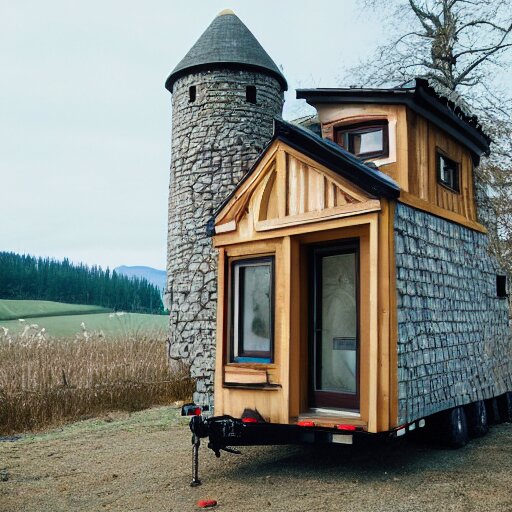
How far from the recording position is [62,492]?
6762 mm

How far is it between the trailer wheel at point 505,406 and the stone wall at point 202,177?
658 centimetres

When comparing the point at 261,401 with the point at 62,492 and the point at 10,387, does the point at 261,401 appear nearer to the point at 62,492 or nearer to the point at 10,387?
the point at 62,492

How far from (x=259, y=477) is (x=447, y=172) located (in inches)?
187

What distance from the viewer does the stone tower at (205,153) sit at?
14961 millimetres

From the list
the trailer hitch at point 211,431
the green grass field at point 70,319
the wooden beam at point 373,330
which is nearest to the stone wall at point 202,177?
the green grass field at point 70,319

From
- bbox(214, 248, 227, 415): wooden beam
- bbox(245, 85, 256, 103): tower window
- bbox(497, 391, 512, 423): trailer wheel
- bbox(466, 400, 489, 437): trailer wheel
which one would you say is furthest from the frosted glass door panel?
bbox(245, 85, 256, 103): tower window

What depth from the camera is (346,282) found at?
7.41 meters

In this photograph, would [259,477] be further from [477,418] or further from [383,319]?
[477,418]

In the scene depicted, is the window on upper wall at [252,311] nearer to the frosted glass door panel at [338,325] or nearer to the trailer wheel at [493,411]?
the frosted glass door panel at [338,325]

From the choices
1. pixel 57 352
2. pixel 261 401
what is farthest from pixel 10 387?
pixel 261 401

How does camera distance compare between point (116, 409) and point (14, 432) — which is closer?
point (14, 432)

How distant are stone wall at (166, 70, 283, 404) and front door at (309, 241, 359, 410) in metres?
7.38

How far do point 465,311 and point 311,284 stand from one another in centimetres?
229

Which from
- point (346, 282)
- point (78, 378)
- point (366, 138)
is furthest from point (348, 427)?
point (78, 378)
